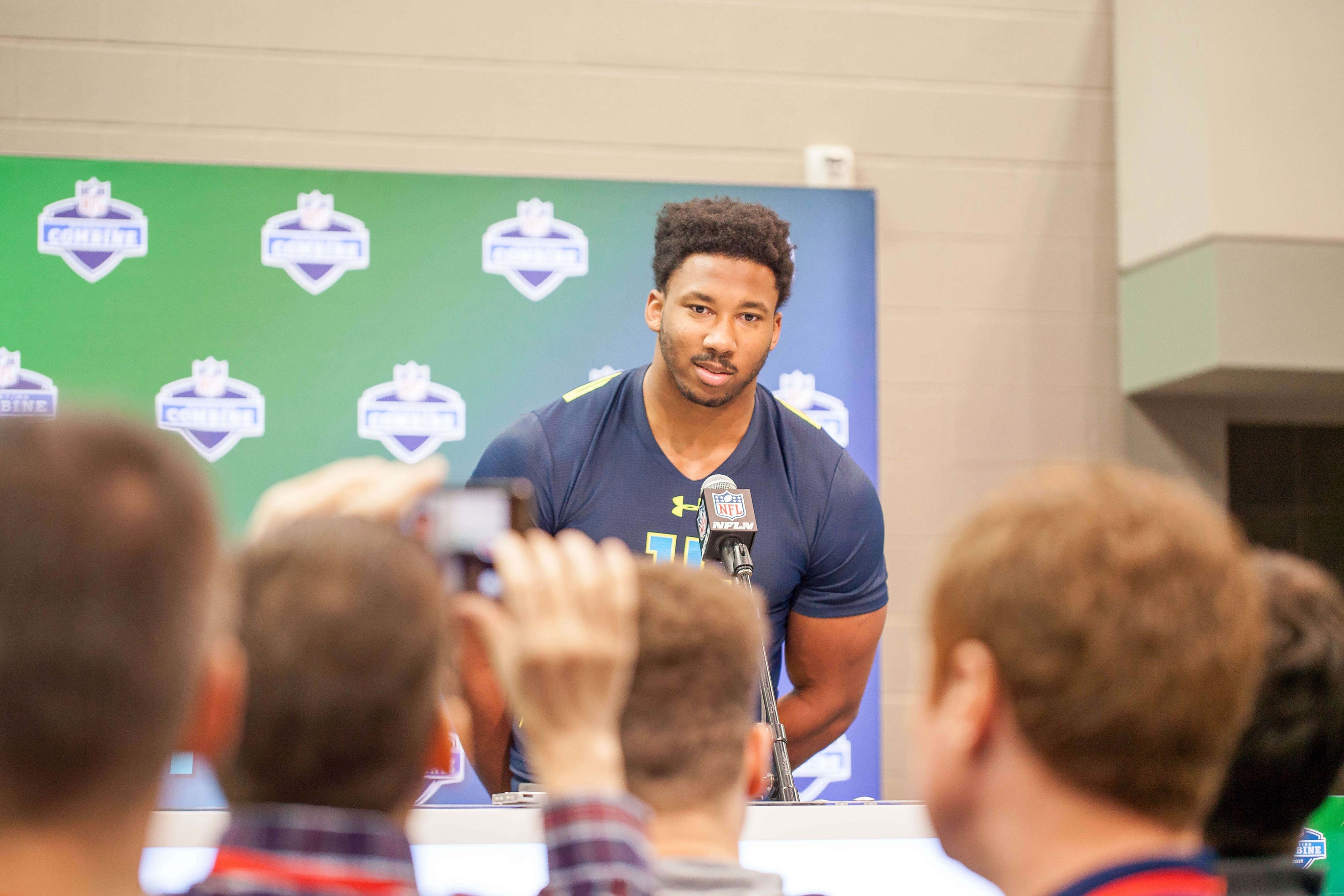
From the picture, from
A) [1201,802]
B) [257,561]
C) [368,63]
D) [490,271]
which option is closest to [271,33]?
[368,63]

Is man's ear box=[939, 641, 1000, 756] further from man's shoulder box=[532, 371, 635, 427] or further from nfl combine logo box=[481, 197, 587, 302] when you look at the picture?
nfl combine logo box=[481, 197, 587, 302]

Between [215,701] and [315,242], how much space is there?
2.90 meters

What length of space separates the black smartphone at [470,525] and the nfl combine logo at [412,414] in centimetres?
248

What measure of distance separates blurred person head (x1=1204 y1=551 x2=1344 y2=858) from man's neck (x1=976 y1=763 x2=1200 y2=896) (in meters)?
0.20

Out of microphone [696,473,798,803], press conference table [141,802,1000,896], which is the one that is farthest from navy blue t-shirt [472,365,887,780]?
press conference table [141,802,1000,896]

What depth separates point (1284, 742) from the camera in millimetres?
900

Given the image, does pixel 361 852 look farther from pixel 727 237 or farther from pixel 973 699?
pixel 727 237

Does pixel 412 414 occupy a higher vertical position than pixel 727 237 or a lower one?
lower

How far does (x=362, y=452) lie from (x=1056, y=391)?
6.81 ft

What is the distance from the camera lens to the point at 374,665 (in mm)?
708

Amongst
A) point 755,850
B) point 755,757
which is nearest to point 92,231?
point 755,850

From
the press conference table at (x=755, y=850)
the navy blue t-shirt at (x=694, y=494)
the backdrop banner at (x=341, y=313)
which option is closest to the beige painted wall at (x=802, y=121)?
the backdrop banner at (x=341, y=313)

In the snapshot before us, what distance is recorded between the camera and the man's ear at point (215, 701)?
63 centimetres

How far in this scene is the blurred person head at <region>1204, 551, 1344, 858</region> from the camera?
90 cm
